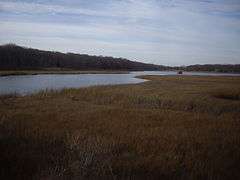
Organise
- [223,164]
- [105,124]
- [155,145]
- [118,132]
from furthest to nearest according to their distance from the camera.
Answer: [105,124]
[118,132]
[155,145]
[223,164]

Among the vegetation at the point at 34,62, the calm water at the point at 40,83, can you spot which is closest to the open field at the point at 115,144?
the calm water at the point at 40,83

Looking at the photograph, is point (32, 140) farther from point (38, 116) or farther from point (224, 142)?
point (224, 142)

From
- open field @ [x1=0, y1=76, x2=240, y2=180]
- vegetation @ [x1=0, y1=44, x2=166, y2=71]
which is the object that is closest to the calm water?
open field @ [x1=0, y1=76, x2=240, y2=180]

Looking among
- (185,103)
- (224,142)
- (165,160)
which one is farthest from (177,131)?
(185,103)

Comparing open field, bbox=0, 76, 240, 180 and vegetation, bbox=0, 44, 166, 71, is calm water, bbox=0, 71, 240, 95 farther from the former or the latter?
vegetation, bbox=0, 44, 166, 71

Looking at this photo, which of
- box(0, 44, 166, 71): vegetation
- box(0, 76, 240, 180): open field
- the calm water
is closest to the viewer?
box(0, 76, 240, 180): open field

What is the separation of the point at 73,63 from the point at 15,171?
130040mm

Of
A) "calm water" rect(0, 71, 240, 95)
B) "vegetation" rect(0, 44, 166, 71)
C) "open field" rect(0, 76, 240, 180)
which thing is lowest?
"calm water" rect(0, 71, 240, 95)

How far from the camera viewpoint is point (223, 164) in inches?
318

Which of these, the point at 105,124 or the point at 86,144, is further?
the point at 105,124

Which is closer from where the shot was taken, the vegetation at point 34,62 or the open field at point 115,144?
the open field at point 115,144

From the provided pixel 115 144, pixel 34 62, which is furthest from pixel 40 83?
pixel 34 62

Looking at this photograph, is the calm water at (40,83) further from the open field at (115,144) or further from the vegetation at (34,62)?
the vegetation at (34,62)

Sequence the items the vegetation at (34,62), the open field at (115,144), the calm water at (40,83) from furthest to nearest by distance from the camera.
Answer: the vegetation at (34,62) < the calm water at (40,83) < the open field at (115,144)
